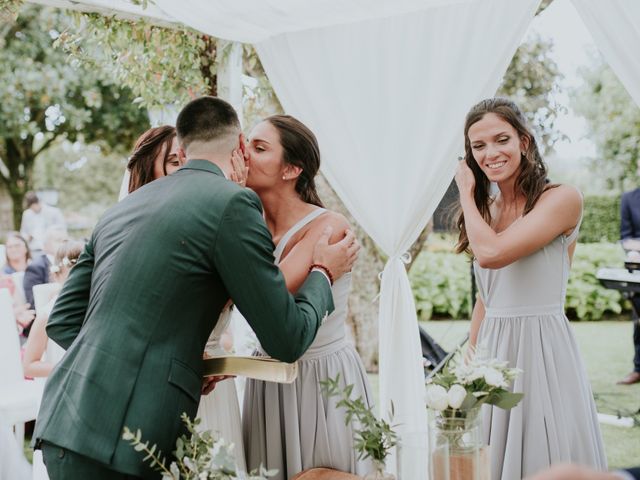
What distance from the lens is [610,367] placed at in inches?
300

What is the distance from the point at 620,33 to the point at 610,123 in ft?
40.2

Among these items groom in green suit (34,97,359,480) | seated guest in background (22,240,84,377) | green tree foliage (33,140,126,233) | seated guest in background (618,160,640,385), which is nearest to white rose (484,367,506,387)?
groom in green suit (34,97,359,480)

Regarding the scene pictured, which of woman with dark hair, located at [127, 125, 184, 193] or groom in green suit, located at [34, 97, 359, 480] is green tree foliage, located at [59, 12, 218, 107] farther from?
groom in green suit, located at [34, 97, 359, 480]

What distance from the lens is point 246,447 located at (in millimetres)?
2580

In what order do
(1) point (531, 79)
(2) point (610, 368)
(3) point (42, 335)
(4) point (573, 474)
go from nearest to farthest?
(4) point (573, 474) < (3) point (42, 335) < (2) point (610, 368) < (1) point (531, 79)

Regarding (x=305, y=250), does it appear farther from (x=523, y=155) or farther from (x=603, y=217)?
(x=603, y=217)

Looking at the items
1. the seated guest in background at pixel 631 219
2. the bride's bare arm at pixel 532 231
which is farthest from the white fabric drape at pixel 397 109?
the seated guest in background at pixel 631 219

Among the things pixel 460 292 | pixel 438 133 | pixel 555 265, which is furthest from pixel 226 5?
pixel 460 292

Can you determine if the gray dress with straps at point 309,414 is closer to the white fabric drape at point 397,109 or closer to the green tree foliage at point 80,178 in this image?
the white fabric drape at point 397,109

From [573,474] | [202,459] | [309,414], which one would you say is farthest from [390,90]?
[573,474]

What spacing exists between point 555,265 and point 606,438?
3.03 m

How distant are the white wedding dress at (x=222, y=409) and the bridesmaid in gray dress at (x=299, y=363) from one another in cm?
8

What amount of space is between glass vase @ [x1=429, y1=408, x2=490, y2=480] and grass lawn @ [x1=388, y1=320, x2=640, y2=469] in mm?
3004

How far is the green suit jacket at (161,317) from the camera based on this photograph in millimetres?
1830
